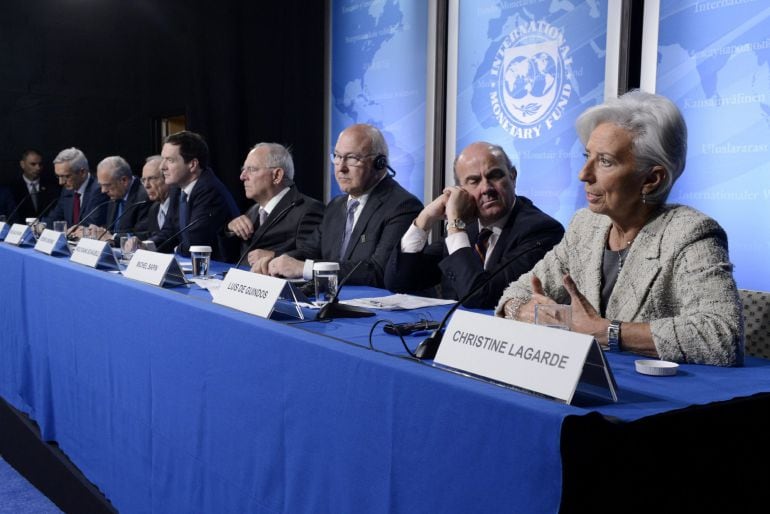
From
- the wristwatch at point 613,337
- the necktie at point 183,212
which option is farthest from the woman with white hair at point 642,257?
the necktie at point 183,212

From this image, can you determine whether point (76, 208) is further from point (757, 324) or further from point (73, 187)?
point (757, 324)

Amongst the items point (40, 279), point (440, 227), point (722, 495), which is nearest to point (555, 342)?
point (722, 495)

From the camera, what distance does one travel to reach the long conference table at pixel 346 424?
0.91 meters

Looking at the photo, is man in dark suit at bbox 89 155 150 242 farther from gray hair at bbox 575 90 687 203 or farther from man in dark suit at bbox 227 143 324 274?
gray hair at bbox 575 90 687 203

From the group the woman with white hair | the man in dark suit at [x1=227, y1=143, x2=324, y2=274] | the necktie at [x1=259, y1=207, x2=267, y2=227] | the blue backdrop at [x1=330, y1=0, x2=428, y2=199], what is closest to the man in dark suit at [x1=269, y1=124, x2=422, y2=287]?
the man in dark suit at [x1=227, y1=143, x2=324, y2=274]

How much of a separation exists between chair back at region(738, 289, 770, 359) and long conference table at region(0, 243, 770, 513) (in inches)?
23.8

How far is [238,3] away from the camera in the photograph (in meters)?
6.12

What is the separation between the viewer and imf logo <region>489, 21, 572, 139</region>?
4.70m

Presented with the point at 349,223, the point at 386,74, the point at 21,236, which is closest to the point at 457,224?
the point at 349,223

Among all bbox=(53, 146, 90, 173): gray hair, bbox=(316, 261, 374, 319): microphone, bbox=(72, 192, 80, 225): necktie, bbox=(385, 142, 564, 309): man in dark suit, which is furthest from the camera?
bbox=(53, 146, 90, 173): gray hair

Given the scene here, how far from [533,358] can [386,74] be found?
16.9 feet

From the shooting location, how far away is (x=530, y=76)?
487 cm

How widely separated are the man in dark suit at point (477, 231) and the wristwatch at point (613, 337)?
807 millimetres

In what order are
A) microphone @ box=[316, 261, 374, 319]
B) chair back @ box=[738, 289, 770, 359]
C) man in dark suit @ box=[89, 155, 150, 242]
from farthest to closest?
man in dark suit @ box=[89, 155, 150, 242] → chair back @ box=[738, 289, 770, 359] → microphone @ box=[316, 261, 374, 319]
